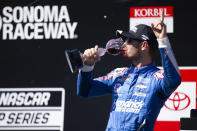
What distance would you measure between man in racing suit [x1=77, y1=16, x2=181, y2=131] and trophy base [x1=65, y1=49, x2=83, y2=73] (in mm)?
60

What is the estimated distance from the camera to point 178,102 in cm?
411

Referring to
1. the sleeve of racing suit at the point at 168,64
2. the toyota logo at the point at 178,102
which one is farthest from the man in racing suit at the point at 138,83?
the toyota logo at the point at 178,102

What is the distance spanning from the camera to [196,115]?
343 centimetres

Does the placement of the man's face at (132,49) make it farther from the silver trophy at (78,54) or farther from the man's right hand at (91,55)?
the man's right hand at (91,55)

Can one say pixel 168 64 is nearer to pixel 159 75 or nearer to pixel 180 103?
pixel 159 75

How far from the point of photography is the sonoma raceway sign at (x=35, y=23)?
4367 millimetres

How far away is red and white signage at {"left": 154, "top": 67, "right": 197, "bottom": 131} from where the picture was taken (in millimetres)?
4094

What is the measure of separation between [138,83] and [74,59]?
43cm

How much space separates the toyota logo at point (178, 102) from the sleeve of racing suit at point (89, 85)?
0.93 m

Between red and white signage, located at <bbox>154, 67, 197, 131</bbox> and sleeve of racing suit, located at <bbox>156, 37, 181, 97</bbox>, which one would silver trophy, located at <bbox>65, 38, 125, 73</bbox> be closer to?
sleeve of racing suit, located at <bbox>156, 37, 181, 97</bbox>

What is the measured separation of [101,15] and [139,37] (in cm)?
123

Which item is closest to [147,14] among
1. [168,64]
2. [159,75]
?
[159,75]

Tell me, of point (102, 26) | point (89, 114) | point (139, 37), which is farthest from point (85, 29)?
point (139, 37)

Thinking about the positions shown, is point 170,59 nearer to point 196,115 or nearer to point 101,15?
point 196,115
